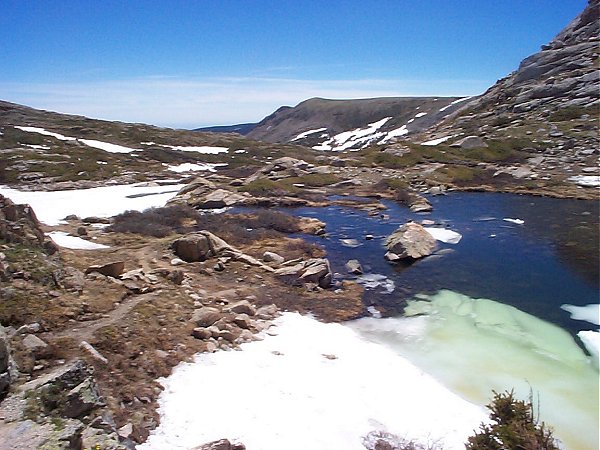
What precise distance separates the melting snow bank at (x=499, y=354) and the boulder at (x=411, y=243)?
17.3 feet

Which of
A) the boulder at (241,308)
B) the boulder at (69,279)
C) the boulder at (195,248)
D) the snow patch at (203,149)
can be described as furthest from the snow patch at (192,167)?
the boulder at (69,279)

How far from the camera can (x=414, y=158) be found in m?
59.8

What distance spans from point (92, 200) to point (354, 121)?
13740cm

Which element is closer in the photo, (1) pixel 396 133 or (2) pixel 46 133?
(2) pixel 46 133

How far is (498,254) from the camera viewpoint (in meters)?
24.4

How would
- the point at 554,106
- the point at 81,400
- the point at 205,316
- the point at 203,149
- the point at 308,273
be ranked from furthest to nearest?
1. the point at 203,149
2. the point at 554,106
3. the point at 308,273
4. the point at 205,316
5. the point at 81,400

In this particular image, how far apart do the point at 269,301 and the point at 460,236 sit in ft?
53.5

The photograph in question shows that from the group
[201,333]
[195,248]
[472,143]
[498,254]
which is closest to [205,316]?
[201,333]

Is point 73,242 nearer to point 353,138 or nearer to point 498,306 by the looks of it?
point 498,306

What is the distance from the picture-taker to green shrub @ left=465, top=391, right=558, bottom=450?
7234mm

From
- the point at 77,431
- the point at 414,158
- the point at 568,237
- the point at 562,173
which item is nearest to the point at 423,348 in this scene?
the point at 77,431

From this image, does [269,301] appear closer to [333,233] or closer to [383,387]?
[383,387]

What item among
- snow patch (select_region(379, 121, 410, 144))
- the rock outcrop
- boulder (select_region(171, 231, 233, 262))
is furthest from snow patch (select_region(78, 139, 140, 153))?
snow patch (select_region(379, 121, 410, 144))

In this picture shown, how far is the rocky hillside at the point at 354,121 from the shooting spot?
134 m
